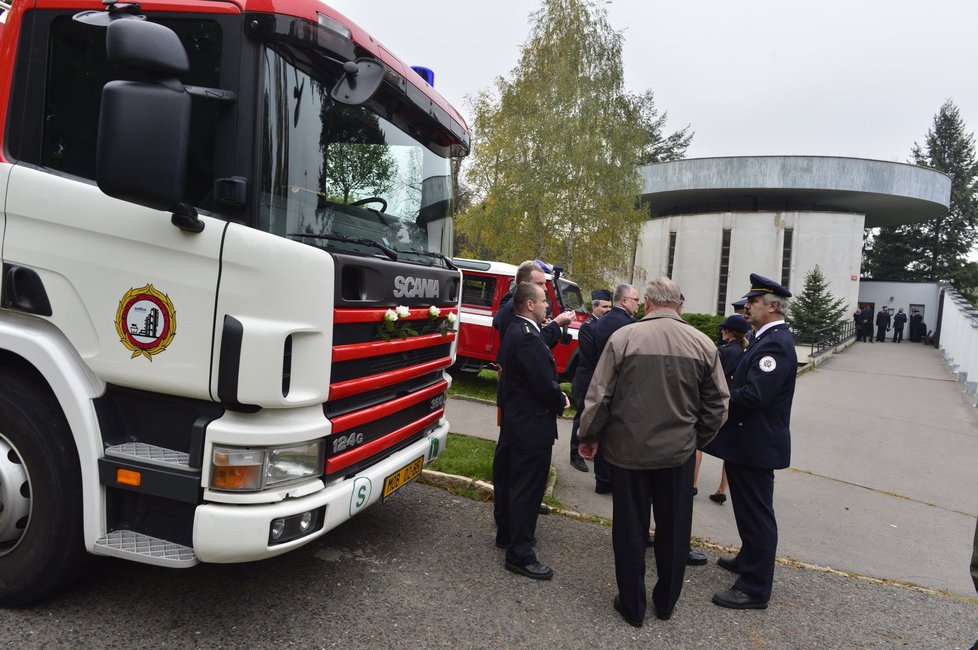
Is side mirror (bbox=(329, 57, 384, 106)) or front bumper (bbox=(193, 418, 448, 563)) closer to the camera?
front bumper (bbox=(193, 418, 448, 563))

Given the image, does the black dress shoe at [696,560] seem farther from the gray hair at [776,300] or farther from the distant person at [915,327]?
the distant person at [915,327]

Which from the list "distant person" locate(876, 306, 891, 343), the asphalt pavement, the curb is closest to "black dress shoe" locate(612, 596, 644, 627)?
the asphalt pavement

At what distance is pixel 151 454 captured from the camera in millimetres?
2629

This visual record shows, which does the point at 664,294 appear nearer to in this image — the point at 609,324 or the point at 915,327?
the point at 609,324

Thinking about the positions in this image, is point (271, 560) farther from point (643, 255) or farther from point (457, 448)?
point (643, 255)

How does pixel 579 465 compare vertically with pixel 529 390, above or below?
below

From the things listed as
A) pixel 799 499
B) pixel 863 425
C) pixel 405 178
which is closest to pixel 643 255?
pixel 863 425

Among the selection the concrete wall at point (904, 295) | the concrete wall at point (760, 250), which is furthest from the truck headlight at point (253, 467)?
the concrete wall at point (904, 295)

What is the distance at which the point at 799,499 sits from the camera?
5.91 meters

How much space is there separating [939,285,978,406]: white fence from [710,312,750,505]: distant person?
9256mm

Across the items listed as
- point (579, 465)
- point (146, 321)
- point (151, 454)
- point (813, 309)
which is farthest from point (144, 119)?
point (813, 309)

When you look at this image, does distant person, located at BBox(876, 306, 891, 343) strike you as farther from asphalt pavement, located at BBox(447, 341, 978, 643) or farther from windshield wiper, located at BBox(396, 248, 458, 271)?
windshield wiper, located at BBox(396, 248, 458, 271)

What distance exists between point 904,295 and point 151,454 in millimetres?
40172

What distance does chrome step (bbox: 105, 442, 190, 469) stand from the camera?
2574 mm
